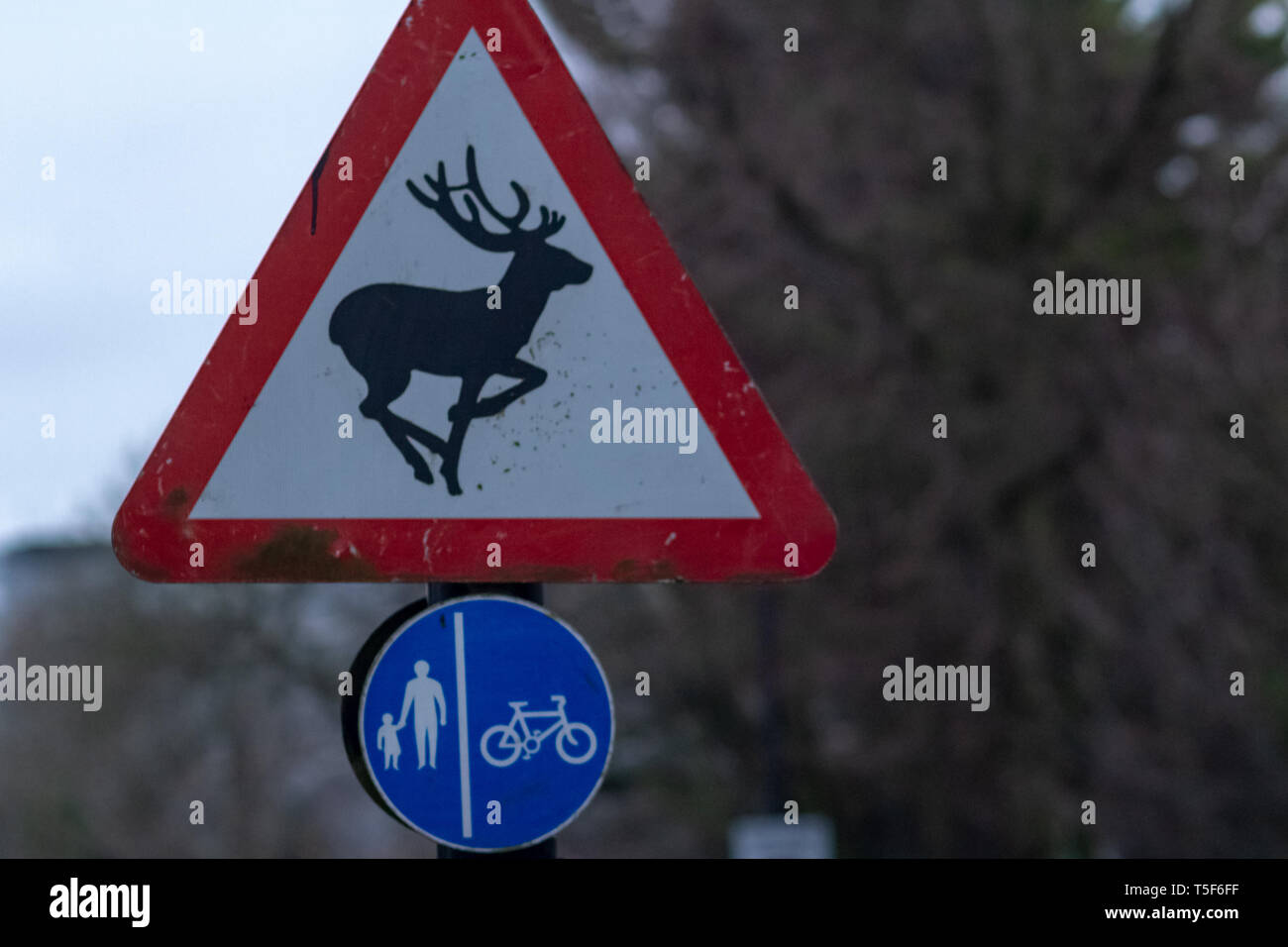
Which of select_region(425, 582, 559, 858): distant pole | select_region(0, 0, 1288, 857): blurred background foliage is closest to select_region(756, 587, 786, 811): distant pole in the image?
select_region(0, 0, 1288, 857): blurred background foliage

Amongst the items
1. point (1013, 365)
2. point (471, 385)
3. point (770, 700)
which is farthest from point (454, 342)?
point (770, 700)

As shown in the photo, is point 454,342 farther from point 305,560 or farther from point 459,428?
point 305,560

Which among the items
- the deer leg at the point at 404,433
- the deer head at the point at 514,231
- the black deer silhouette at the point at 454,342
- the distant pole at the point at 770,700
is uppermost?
the deer head at the point at 514,231

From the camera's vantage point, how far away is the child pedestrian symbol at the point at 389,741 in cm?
198

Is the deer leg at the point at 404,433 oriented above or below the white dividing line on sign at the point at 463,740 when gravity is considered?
above

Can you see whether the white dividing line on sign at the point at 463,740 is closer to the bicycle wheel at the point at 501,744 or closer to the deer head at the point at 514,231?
the bicycle wheel at the point at 501,744

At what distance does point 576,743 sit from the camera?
6.56ft

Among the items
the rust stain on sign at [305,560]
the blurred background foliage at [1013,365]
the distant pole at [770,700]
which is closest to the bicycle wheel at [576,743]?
the rust stain on sign at [305,560]

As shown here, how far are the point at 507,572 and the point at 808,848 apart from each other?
9.12m

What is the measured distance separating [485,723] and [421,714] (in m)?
0.09

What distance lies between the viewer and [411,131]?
6.93ft

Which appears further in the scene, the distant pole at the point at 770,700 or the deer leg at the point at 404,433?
the distant pole at the point at 770,700

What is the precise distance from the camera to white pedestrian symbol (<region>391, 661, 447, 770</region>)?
1981 mm
